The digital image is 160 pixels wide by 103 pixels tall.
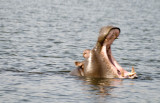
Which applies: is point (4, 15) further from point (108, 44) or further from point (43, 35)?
point (108, 44)

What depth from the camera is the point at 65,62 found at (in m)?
16.3

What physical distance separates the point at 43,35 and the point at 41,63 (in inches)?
311

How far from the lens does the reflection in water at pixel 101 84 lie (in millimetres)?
11773

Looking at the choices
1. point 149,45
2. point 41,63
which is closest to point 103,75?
point 41,63

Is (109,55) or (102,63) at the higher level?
(109,55)

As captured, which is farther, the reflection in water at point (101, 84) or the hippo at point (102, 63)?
the hippo at point (102, 63)

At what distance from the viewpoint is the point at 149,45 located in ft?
68.1

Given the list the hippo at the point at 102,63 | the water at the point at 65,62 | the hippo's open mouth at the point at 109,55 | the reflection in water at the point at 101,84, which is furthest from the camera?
the hippo at the point at 102,63

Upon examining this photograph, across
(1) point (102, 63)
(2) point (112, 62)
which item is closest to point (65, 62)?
(2) point (112, 62)

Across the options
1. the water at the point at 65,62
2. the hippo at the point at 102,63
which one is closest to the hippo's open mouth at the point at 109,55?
the hippo at the point at 102,63

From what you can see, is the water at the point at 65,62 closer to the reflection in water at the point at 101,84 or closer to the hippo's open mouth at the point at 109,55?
the reflection in water at the point at 101,84

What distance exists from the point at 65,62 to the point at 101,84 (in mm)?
3942

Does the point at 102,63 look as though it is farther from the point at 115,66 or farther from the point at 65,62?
the point at 65,62

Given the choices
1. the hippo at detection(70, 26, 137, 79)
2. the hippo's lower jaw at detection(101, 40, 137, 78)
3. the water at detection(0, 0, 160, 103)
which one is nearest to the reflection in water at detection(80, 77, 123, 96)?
the water at detection(0, 0, 160, 103)
